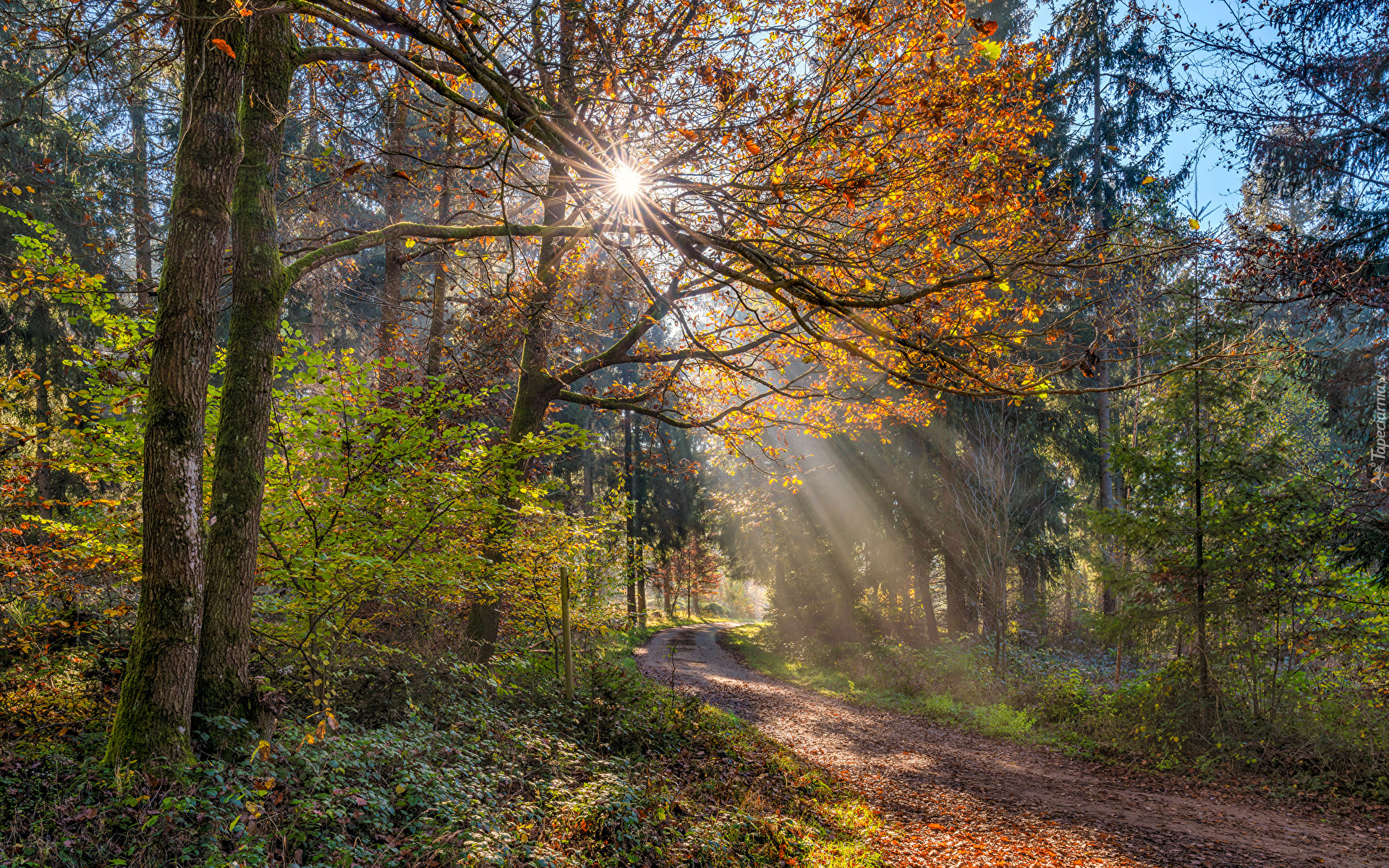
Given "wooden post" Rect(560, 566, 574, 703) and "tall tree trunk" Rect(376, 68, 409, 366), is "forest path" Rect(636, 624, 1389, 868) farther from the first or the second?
"tall tree trunk" Rect(376, 68, 409, 366)

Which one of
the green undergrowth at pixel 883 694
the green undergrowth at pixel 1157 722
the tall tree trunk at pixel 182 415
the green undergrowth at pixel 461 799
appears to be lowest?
the green undergrowth at pixel 883 694

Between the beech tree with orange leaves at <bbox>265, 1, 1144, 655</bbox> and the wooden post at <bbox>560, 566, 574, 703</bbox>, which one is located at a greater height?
the beech tree with orange leaves at <bbox>265, 1, 1144, 655</bbox>

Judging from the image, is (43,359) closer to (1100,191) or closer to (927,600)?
(927,600)

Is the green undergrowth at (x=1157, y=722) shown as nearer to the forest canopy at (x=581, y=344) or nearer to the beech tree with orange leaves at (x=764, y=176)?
the forest canopy at (x=581, y=344)

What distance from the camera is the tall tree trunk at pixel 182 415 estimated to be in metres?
3.54

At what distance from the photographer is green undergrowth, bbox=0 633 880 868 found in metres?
2.99

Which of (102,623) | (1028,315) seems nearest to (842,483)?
(1028,315)

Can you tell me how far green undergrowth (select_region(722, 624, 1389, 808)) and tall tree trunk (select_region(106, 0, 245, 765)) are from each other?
1066 centimetres

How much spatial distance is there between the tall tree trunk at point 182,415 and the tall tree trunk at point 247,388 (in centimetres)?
37

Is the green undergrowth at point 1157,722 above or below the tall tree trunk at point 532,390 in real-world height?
below

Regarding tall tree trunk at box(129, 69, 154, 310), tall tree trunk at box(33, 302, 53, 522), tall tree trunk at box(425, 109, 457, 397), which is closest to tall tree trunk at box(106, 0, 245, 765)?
tall tree trunk at box(425, 109, 457, 397)

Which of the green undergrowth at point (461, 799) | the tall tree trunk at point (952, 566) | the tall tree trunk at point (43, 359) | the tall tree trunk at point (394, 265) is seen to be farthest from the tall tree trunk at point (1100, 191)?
the tall tree trunk at point (43, 359)

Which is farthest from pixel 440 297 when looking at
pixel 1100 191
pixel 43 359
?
pixel 1100 191

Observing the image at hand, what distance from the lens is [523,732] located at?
5.66 m
